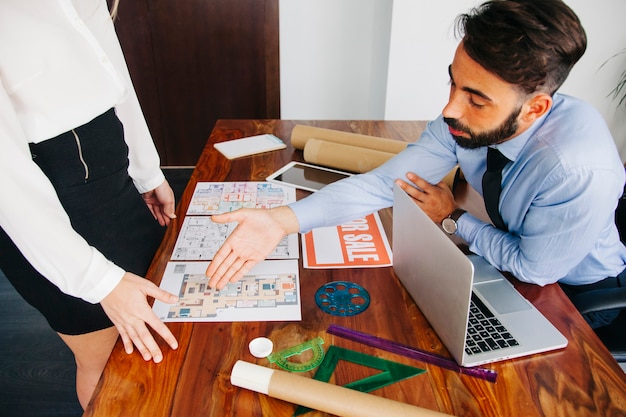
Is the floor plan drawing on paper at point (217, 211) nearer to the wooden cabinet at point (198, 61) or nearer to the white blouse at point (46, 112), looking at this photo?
the white blouse at point (46, 112)

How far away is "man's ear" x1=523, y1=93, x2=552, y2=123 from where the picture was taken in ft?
3.45

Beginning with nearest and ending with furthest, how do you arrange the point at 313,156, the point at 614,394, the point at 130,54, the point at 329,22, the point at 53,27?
1. the point at 614,394
2. the point at 53,27
3. the point at 313,156
4. the point at 329,22
5. the point at 130,54

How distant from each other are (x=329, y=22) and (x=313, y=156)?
5.36ft

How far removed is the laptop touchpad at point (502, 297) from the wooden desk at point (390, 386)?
1.7 inches

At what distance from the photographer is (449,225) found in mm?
1220

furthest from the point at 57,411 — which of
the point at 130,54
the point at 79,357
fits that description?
the point at 130,54

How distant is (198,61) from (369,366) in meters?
2.79

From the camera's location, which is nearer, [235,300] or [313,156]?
[235,300]

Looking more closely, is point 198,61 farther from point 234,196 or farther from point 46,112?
point 46,112

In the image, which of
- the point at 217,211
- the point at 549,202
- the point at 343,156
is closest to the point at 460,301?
the point at 549,202

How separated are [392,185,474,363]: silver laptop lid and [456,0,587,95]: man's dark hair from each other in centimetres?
36

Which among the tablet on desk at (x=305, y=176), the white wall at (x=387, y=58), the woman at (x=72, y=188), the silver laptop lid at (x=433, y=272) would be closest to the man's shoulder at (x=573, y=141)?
the silver laptop lid at (x=433, y=272)

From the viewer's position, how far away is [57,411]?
163cm

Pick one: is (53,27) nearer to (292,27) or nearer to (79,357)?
(79,357)
